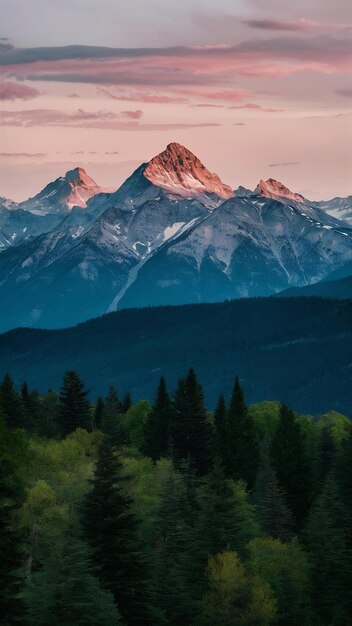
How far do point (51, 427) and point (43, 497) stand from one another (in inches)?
A: 2372

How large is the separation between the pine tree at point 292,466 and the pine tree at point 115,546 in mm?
47150

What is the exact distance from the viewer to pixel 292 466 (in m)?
141

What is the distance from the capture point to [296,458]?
466 ft

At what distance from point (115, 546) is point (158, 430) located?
6169 centimetres

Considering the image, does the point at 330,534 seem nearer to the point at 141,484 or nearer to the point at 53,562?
the point at 141,484

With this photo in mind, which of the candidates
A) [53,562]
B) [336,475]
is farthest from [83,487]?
[336,475]

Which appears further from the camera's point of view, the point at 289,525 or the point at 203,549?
the point at 289,525

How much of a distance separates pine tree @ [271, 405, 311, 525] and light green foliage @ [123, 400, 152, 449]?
2280 centimetres

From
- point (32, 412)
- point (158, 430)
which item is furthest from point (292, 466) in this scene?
point (32, 412)

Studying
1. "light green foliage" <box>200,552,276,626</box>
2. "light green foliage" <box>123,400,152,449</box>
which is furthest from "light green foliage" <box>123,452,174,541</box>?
"light green foliage" <box>123,400,152,449</box>

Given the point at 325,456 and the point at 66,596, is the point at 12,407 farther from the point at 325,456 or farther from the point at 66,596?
the point at 66,596

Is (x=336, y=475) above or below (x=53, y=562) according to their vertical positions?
below

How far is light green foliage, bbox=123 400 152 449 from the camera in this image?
165125 mm

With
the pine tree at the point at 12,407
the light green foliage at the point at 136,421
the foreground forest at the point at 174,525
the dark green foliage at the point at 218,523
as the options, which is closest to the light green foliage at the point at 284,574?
the foreground forest at the point at 174,525
